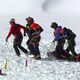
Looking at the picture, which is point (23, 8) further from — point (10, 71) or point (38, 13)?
point (10, 71)

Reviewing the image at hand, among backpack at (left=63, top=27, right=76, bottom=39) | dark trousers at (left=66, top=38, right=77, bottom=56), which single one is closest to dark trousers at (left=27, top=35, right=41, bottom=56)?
backpack at (left=63, top=27, right=76, bottom=39)

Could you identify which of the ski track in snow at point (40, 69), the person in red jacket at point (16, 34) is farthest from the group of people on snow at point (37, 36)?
the ski track in snow at point (40, 69)

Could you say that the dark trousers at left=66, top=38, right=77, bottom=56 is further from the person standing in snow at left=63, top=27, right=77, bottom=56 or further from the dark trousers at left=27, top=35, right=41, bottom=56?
the dark trousers at left=27, top=35, right=41, bottom=56

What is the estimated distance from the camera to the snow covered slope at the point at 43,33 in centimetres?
1534

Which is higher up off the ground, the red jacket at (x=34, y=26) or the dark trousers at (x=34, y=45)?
the red jacket at (x=34, y=26)

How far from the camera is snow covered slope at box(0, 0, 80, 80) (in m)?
15.3

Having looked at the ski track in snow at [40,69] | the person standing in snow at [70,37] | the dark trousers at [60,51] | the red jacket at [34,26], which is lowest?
the ski track in snow at [40,69]

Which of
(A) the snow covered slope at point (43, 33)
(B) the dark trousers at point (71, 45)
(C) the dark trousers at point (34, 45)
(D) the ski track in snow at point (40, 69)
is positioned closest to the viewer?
(D) the ski track in snow at point (40, 69)

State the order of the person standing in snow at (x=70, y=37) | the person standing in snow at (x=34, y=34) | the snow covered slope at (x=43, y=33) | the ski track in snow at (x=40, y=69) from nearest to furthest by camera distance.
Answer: the ski track in snow at (x=40, y=69)
the snow covered slope at (x=43, y=33)
the person standing in snow at (x=34, y=34)
the person standing in snow at (x=70, y=37)

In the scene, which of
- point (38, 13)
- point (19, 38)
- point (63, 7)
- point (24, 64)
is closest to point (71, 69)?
point (24, 64)

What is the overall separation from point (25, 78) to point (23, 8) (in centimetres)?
2353

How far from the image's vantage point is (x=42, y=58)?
1823 centimetres

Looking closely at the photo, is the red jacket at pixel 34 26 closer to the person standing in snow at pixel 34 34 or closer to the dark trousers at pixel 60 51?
the person standing in snow at pixel 34 34

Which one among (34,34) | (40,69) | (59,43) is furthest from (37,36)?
(40,69)
